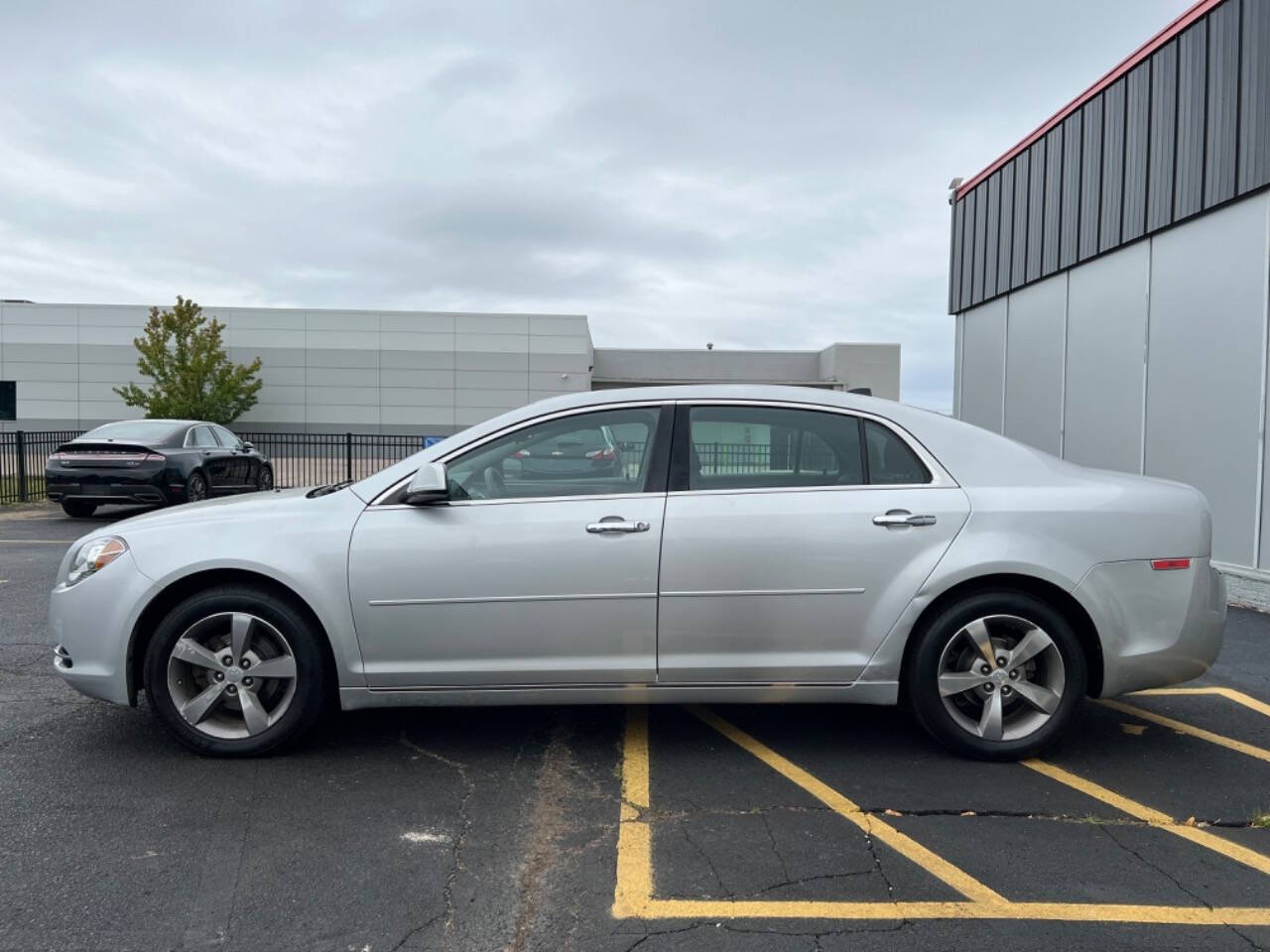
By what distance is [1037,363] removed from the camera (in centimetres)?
1283

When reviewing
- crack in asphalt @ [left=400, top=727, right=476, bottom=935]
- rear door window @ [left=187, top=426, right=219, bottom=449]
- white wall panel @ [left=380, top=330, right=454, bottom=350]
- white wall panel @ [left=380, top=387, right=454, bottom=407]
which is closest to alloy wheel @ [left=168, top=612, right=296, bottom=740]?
crack in asphalt @ [left=400, top=727, right=476, bottom=935]

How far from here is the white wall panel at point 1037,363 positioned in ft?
39.9

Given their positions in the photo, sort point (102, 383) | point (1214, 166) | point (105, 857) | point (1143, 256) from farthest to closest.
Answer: point (102, 383)
point (1143, 256)
point (1214, 166)
point (105, 857)

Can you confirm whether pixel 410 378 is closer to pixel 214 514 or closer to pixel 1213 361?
pixel 1213 361

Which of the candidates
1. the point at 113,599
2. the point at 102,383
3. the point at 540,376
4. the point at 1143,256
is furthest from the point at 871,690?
the point at 102,383

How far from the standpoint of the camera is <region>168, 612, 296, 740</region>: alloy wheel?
377 cm

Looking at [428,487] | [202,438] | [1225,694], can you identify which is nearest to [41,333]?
[202,438]

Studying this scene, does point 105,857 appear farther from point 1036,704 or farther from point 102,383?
point 102,383

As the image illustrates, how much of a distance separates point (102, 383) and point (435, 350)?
13656 millimetres

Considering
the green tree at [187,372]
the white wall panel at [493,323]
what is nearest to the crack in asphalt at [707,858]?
the green tree at [187,372]

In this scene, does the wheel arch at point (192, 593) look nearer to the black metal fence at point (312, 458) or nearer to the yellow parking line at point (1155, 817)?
the black metal fence at point (312, 458)

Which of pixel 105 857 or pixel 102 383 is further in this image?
pixel 102 383

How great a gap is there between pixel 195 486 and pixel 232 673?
10.3 meters

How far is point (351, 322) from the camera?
36219 mm
